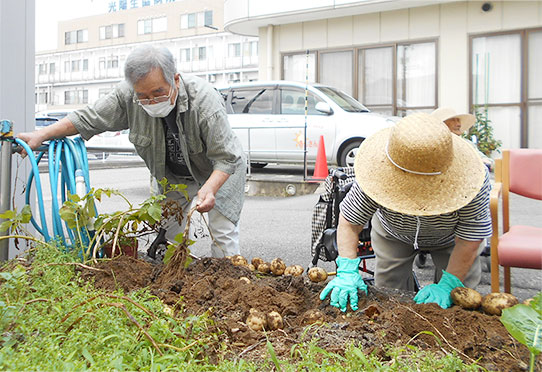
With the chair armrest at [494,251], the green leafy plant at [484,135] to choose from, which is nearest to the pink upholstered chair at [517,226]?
the chair armrest at [494,251]

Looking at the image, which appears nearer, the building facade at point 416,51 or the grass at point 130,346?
the grass at point 130,346

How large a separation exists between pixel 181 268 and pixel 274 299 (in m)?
0.60

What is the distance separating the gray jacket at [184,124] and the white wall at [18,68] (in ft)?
3.38

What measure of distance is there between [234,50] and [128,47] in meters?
13.3

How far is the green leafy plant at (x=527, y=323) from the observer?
4.94 ft

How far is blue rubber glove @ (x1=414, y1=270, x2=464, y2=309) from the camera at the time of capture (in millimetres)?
2406

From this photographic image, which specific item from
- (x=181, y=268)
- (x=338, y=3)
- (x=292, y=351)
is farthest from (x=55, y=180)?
(x=338, y=3)

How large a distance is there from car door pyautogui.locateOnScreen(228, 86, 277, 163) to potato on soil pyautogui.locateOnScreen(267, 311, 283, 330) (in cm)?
909

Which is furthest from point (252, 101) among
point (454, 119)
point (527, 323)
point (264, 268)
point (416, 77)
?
point (527, 323)

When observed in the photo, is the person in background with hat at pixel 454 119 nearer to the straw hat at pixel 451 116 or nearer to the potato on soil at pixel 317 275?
the straw hat at pixel 451 116

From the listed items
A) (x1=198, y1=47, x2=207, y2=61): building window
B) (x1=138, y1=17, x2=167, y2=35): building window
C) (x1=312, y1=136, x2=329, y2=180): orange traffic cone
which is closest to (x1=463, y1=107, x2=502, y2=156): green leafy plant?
(x1=312, y1=136, x2=329, y2=180): orange traffic cone

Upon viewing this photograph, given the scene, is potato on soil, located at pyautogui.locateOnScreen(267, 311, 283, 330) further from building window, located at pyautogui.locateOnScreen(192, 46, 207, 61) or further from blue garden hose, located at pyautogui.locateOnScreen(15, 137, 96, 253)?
building window, located at pyautogui.locateOnScreen(192, 46, 207, 61)

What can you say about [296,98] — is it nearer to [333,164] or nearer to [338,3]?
[333,164]

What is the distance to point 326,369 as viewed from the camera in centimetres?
153
